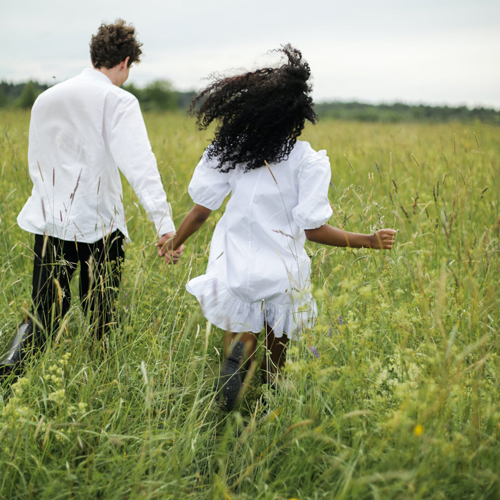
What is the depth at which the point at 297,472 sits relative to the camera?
1.46 metres

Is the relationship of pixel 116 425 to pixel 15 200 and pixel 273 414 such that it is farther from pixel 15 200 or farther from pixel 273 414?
pixel 15 200

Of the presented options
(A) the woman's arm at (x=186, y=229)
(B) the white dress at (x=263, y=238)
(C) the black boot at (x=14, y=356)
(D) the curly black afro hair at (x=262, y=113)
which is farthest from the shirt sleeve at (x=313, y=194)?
(C) the black boot at (x=14, y=356)

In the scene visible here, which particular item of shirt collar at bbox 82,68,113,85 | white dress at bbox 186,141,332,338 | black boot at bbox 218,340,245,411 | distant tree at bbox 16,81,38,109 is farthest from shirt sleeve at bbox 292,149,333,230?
distant tree at bbox 16,81,38,109

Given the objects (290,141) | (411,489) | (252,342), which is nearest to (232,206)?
(290,141)

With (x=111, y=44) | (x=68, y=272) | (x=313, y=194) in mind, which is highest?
(x=111, y=44)

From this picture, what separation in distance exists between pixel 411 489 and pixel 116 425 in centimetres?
109

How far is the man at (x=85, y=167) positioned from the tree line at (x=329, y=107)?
0.39 meters

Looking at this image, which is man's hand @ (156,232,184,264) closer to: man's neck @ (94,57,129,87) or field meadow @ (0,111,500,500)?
field meadow @ (0,111,500,500)

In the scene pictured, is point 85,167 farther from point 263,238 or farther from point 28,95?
point 28,95

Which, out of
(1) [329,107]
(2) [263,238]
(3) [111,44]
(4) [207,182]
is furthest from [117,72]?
(1) [329,107]

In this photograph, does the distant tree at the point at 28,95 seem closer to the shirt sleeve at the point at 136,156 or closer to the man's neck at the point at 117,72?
the man's neck at the point at 117,72

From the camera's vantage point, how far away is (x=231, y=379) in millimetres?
1815

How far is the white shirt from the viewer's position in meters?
2.19

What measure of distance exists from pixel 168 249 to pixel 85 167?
1.93 feet
